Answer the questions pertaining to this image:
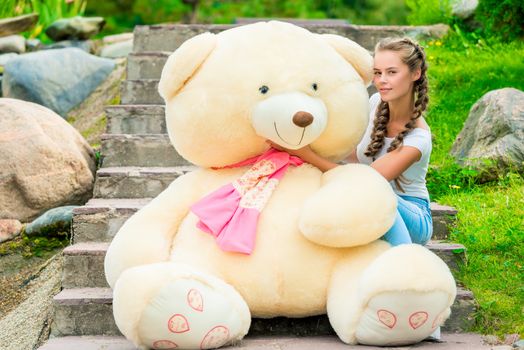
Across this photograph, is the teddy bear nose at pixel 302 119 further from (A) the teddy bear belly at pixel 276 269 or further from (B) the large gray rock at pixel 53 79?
(B) the large gray rock at pixel 53 79

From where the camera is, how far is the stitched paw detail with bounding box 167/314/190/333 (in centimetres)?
298

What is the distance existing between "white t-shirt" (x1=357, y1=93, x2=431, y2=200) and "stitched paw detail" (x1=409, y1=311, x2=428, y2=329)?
79cm

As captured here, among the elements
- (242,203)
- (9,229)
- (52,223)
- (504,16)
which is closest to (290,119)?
(242,203)

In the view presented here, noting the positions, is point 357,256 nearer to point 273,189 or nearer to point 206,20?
point 273,189

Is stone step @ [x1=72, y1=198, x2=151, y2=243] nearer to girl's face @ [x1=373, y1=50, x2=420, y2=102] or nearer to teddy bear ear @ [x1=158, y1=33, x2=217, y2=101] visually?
teddy bear ear @ [x1=158, y1=33, x2=217, y2=101]

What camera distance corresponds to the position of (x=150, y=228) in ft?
11.3

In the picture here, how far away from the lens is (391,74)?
12.0ft

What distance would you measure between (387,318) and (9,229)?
249 centimetres

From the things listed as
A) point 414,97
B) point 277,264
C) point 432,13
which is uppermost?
point 414,97

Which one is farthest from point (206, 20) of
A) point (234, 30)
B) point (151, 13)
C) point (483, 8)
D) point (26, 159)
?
point (234, 30)

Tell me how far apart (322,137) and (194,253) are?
68 centimetres

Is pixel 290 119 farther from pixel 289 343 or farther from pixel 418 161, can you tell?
pixel 289 343

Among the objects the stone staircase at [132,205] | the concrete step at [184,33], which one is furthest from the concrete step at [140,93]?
the concrete step at [184,33]

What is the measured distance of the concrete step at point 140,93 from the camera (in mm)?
5891
